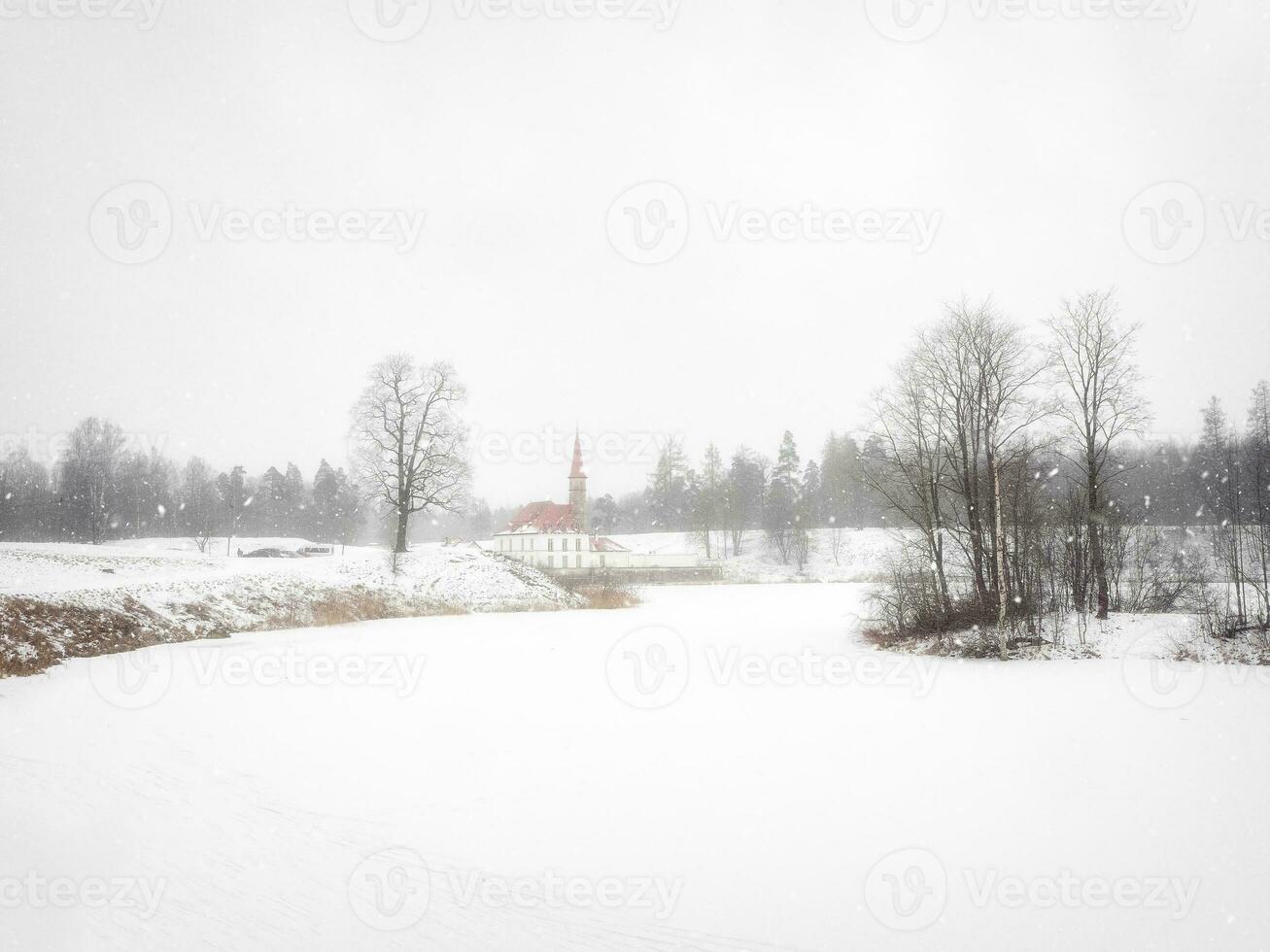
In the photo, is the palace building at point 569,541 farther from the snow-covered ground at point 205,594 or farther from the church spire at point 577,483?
the snow-covered ground at point 205,594

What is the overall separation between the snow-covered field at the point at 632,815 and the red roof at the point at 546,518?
4597 centimetres

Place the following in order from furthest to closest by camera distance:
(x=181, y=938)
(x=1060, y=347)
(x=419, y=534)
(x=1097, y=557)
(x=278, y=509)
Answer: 1. (x=419, y=534)
2. (x=278, y=509)
3. (x=1060, y=347)
4. (x=1097, y=557)
5. (x=181, y=938)

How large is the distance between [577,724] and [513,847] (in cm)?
471

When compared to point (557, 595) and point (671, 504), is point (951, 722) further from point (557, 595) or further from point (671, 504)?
point (671, 504)

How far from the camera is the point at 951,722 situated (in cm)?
1111

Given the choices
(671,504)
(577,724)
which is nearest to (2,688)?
(577,724)
